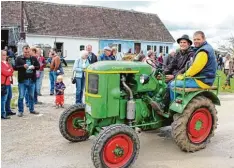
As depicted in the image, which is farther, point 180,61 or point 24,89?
point 24,89

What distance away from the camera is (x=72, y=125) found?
616 centimetres

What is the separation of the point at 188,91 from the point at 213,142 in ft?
4.21

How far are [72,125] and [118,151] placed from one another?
1.48 m

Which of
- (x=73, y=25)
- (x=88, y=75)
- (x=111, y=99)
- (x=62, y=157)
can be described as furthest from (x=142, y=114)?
(x=73, y=25)

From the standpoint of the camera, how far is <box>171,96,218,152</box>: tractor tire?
217 inches

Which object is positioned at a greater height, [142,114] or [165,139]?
[142,114]

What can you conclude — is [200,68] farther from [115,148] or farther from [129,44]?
[129,44]

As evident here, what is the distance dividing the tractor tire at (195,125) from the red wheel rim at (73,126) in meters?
1.62

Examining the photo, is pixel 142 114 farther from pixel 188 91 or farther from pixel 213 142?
pixel 213 142

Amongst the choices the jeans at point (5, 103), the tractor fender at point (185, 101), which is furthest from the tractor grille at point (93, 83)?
→ the jeans at point (5, 103)

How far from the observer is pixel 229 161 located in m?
5.35

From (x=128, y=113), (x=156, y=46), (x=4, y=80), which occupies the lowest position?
(x=128, y=113)

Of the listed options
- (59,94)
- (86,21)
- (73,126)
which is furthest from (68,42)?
(73,126)

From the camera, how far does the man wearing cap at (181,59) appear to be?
6.12 metres
